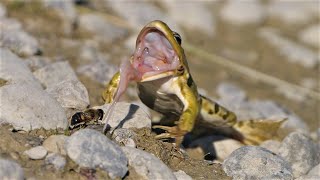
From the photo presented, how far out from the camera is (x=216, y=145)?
5.91 meters

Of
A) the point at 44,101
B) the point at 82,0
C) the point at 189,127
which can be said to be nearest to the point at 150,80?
the point at 189,127

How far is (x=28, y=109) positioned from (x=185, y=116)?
1108mm

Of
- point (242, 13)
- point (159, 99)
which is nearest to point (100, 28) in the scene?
point (242, 13)

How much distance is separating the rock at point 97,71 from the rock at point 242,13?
15.3ft

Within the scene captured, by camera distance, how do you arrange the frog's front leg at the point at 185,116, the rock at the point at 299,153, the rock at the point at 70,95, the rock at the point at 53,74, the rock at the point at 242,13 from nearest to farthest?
the frog's front leg at the point at 185,116
the rock at the point at 70,95
the rock at the point at 299,153
the rock at the point at 53,74
the rock at the point at 242,13

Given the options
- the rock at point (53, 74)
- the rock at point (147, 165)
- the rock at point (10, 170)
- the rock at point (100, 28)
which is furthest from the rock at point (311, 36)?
the rock at point (10, 170)

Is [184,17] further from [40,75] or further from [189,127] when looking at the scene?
[189,127]

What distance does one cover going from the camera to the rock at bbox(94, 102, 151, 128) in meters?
4.60

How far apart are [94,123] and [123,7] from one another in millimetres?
5386

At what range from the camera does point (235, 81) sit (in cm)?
863

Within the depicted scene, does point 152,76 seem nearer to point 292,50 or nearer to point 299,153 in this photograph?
point 299,153

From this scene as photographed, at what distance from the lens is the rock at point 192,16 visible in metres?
10.2

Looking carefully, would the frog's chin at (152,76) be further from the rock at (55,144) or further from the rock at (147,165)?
the rock at (55,144)

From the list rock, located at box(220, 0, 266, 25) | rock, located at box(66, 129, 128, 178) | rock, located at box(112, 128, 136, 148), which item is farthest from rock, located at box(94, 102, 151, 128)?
rock, located at box(220, 0, 266, 25)
